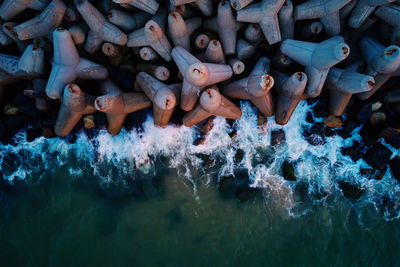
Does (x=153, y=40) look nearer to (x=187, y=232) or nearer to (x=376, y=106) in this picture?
(x=187, y=232)

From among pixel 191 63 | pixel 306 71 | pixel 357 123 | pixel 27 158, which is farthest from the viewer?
pixel 27 158

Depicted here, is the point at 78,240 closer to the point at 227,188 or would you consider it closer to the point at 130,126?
the point at 130,126

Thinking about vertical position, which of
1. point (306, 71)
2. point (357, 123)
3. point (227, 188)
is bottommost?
point (227, 188)

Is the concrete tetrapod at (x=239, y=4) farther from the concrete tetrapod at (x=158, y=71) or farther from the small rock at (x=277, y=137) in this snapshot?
the small rock at (x=277, y=137)

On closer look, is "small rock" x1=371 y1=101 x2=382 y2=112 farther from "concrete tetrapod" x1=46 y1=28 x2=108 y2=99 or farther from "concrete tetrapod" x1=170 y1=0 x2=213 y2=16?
"concrete tetrapod" x1=46 y1=28 x2=108 y2=99

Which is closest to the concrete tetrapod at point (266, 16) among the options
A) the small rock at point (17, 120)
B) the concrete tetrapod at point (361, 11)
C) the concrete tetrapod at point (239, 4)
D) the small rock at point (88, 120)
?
the concrete tetrapod at point (239, 4)

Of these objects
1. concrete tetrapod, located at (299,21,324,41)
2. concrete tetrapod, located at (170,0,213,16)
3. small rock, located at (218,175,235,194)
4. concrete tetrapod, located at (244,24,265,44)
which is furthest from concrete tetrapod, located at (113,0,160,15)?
small rock, located at (218,175,235,194)

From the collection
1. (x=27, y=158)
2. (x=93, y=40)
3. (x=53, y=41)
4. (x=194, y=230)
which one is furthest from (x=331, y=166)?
(x=27, y=158)
